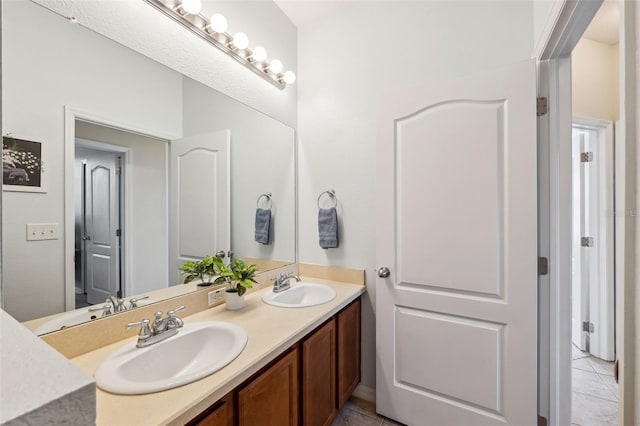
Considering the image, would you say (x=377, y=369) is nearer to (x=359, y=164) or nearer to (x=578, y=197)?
(x=359, y=164)

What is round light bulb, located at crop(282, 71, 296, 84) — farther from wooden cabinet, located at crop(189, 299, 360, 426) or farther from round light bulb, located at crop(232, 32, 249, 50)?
wooden cabinet, located at crop(189, 299, 360, 426)

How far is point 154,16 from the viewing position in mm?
1241

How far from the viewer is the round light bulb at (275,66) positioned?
1.85 meters

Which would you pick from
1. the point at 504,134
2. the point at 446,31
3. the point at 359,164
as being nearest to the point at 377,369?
the point at 359,164

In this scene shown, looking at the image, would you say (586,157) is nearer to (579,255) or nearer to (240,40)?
(579,255)

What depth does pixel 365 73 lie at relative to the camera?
187cm

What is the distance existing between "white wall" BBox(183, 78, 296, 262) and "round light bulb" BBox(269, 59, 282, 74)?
0.31 m

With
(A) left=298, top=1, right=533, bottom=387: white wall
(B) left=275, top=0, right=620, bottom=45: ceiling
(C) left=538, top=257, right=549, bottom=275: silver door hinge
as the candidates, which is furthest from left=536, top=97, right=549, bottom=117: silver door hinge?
(B) left=275, top=0, right=620, bottom=45: ceiling

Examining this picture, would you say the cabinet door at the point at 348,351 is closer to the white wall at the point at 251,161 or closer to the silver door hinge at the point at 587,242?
the white wall at the point at 251,161

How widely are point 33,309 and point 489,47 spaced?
2.30 meters

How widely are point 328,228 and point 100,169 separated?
128 cm

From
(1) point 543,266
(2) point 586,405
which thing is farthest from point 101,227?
(2) point 586,405

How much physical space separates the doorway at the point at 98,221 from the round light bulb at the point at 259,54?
1026 mm

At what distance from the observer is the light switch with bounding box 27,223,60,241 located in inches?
34.9
